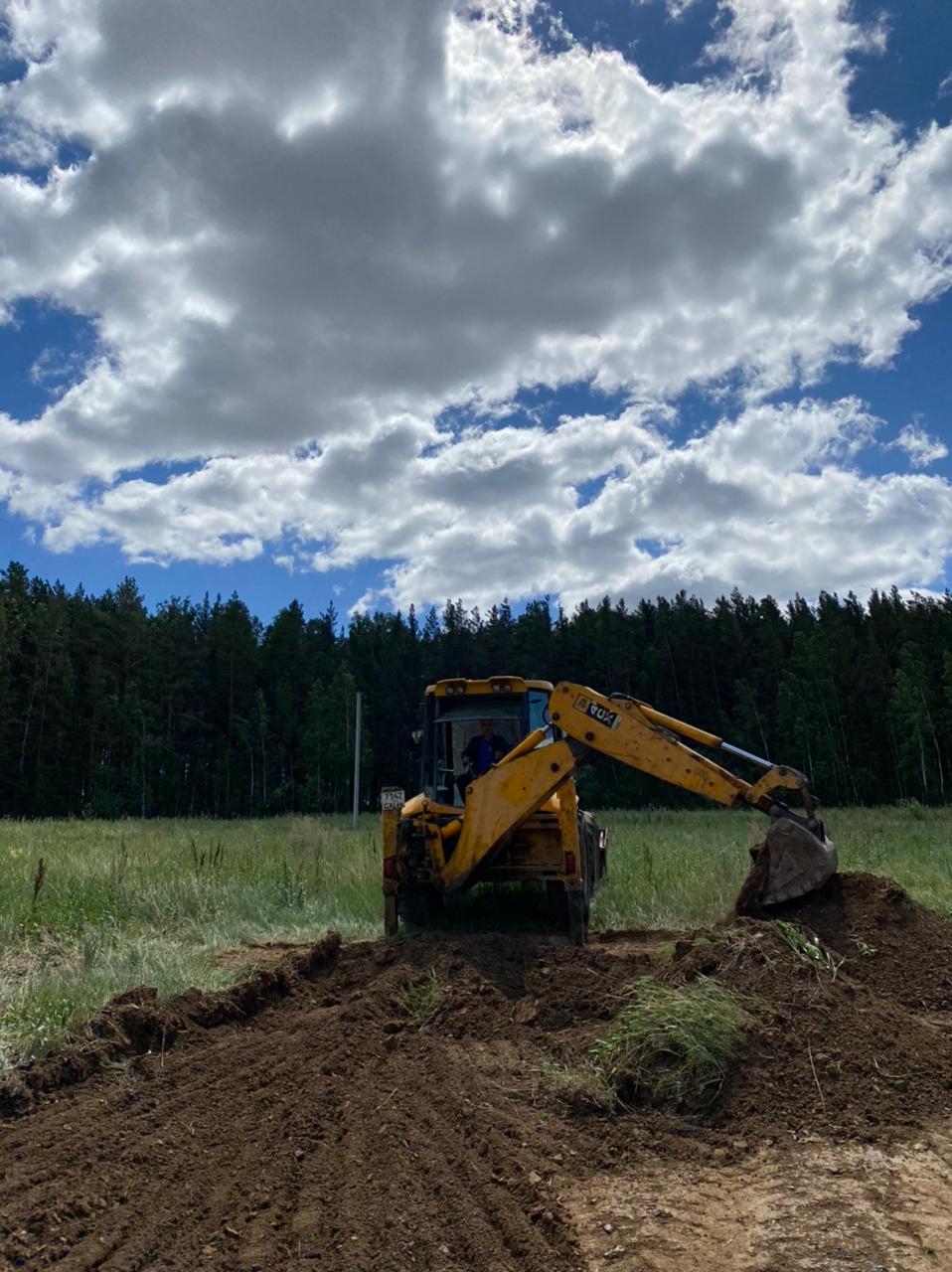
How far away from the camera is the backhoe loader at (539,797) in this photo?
6797 millimetres

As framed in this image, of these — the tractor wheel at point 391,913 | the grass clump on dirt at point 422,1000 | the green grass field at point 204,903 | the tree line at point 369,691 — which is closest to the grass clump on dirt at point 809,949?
the grass clump on dirt at point 422,1000

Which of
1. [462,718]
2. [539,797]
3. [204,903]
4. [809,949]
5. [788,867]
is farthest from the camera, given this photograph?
[204,903]

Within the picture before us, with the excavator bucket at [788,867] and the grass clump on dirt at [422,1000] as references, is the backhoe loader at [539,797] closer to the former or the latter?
the excavator bucket at [788,867]

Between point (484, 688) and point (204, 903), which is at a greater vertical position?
point (484, 688)

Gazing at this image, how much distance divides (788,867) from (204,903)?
693 centimetres

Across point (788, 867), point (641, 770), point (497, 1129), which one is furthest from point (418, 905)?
point (497, 1129)

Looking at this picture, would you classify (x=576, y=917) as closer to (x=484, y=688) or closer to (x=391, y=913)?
(x=391, y=913)

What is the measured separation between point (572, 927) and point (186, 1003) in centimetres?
359

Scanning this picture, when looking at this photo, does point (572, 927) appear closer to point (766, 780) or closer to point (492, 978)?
point (492, 978)

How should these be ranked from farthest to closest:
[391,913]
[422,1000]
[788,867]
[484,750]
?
[484,750], [391,913], [788,867], [422,1000]

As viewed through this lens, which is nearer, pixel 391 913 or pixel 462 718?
pixel 391 913

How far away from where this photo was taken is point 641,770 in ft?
25.4

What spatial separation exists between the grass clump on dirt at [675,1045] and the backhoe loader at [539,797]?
194cm

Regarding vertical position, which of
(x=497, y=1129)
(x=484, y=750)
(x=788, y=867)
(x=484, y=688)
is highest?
(x=484, y=688)
